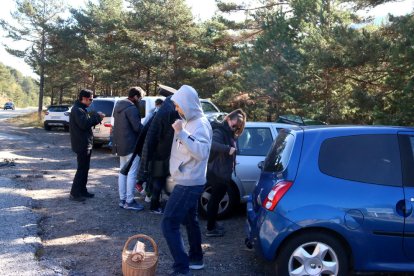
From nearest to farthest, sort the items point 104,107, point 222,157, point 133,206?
1. point 222,157
2. point 133,206
3. point 104,107

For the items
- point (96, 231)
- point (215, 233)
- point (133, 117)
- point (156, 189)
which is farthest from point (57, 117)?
point (215, 233)

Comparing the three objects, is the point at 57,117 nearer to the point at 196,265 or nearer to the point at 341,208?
the point at 196,265

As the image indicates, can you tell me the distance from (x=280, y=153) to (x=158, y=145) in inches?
82.5

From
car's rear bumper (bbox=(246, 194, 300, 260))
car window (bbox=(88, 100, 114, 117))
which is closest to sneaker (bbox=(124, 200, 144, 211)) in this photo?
car's rear bumper (bbox=(246, 194, 300, 260))

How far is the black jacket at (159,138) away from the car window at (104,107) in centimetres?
831

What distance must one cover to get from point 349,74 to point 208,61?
1149 cm

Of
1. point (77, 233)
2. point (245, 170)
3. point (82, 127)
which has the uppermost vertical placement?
point (82, 127)

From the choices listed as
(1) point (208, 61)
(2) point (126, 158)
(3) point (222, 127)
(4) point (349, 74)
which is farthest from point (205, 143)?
(1) point (208, 61)

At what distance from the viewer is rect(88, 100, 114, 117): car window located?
45.1 feet

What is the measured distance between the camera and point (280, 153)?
169 inches

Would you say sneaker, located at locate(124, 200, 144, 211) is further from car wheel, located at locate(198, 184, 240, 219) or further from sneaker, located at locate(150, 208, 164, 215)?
car wheel, located at locate(198, 184, 240, 219)

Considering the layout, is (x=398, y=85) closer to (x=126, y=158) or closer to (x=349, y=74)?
(x=349, y=74)

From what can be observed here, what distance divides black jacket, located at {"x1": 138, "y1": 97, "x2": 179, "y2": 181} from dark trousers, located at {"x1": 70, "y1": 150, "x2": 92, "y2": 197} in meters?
1.79

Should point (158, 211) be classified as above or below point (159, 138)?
below
